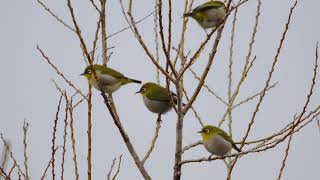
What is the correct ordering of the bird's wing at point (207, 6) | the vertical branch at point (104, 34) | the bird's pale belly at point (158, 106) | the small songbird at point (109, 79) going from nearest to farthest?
the vertical branch at point (104, 34) → the small songbird at point (109, 79) → the bird's pale belly at point (158, 106) → the bird's wing at point (207, 6)

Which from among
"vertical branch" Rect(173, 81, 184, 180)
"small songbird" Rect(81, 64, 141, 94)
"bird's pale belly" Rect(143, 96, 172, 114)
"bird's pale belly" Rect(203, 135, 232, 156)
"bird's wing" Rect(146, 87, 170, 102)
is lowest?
"vertical branch" Rect(173, 81, 184, 180)

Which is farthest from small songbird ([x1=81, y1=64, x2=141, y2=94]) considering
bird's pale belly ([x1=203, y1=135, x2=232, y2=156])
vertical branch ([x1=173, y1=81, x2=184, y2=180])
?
vertical branch ([x1=173, y1=81, x2=184, y2=180])

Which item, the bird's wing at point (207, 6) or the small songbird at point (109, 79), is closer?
the small songbird at point (109, 79)

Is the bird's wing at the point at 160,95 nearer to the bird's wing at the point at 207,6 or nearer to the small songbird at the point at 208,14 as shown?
the small songbird at the point at 208,14

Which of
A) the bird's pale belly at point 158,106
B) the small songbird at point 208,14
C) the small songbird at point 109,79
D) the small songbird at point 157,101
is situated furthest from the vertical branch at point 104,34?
the small songbird at point 208,14

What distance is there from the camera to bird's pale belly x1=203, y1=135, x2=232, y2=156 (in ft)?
18.5

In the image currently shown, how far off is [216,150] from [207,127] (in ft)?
1.12

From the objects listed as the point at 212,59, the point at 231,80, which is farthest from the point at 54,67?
the point at 231,80

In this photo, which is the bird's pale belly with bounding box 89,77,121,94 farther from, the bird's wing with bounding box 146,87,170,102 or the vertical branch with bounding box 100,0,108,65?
the vertical branch with bounding box 100,0,108,65

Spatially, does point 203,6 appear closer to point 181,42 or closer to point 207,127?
point 207,127

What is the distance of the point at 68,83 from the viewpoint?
4039mm

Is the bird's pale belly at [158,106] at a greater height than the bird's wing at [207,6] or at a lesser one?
lesser

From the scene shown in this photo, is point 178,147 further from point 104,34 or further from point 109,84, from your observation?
point 109,84

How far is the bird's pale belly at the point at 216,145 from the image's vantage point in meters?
5.64
